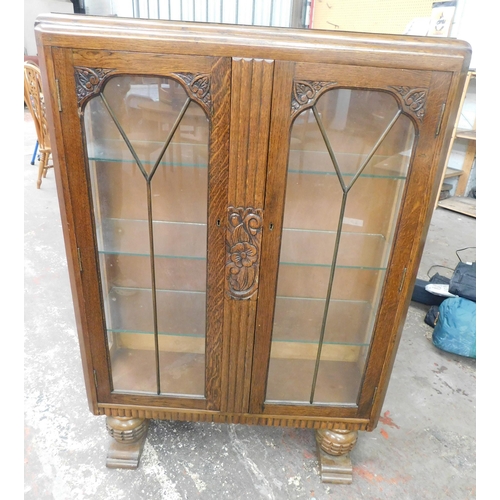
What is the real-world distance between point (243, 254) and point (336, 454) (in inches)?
25.4

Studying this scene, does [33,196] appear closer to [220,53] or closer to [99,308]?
[99,308]

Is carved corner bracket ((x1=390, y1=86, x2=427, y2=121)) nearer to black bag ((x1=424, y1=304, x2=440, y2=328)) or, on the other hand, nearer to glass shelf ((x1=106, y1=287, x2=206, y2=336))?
glass shelf ((x1=106, y1=287, x2=206, y2=336))

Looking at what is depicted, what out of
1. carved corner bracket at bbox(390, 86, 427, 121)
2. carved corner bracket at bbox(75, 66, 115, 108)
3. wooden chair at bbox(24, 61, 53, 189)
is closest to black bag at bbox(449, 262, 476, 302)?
carved corner bracket at bbox(390, 86, 427, 121)

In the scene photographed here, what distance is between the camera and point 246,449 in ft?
3.91

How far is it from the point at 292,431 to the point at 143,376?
506mm

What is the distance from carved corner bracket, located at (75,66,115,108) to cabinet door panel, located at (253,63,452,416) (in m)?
0.31

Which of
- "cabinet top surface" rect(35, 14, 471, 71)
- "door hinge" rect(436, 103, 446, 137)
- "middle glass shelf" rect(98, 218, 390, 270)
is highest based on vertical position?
"cabinet top surface" rect(35, 14, 471, 71)

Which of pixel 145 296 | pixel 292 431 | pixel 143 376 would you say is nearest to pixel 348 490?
pixel 292 431

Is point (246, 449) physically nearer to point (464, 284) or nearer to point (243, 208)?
point (243, 208)

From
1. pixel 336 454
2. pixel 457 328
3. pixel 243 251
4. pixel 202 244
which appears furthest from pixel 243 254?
pixel 457 328

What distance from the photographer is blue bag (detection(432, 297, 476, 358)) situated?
5.14ft

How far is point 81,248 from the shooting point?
2.84ft

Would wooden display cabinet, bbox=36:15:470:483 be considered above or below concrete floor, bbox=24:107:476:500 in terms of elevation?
above

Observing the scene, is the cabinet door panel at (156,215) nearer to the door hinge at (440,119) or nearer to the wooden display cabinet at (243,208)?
the wooden display cabinet at (243,208)
